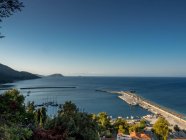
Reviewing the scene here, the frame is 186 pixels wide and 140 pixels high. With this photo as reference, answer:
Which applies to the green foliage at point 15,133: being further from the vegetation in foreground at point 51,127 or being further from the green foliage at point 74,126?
the green foliage at point 74,126

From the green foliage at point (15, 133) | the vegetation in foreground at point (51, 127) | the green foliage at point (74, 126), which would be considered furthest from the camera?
the green foliage at point (74, 126)

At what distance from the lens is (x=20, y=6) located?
999 centimetres

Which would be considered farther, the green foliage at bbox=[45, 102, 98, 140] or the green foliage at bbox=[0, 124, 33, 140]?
the green foliage at bbox=[45, 102, 98, 140]

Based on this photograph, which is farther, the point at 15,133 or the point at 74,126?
the point at 74,126

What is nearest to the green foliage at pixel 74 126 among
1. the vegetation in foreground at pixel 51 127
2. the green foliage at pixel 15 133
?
the vegetation in foreground at pixel 51 127

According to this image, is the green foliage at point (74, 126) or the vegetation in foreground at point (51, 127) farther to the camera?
the green foliage at point (74, 126)

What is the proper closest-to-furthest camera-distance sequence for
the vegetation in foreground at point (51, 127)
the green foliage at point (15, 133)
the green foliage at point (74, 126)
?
the green foliage at point (15, 133)
the vegetation in foreground at point (51, 127)
the green foliage at point (74, 126)

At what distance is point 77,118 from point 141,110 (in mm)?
75876

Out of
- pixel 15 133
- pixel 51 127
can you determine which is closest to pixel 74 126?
pixel 51 127

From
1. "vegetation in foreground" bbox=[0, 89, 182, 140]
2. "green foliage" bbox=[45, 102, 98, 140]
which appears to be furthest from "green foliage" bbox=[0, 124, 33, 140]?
"green foliage" bbox=[45, 102, 98, 140]

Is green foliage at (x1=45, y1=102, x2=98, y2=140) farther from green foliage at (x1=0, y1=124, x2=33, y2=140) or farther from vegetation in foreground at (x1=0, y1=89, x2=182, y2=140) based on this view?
green foliage at (x1=0, y1=124, x2=33, y2=140)

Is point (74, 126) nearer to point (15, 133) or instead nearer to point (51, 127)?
point (51, 127)

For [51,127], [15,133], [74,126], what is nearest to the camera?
[15,133]

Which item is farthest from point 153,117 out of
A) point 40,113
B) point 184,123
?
point 40,113
